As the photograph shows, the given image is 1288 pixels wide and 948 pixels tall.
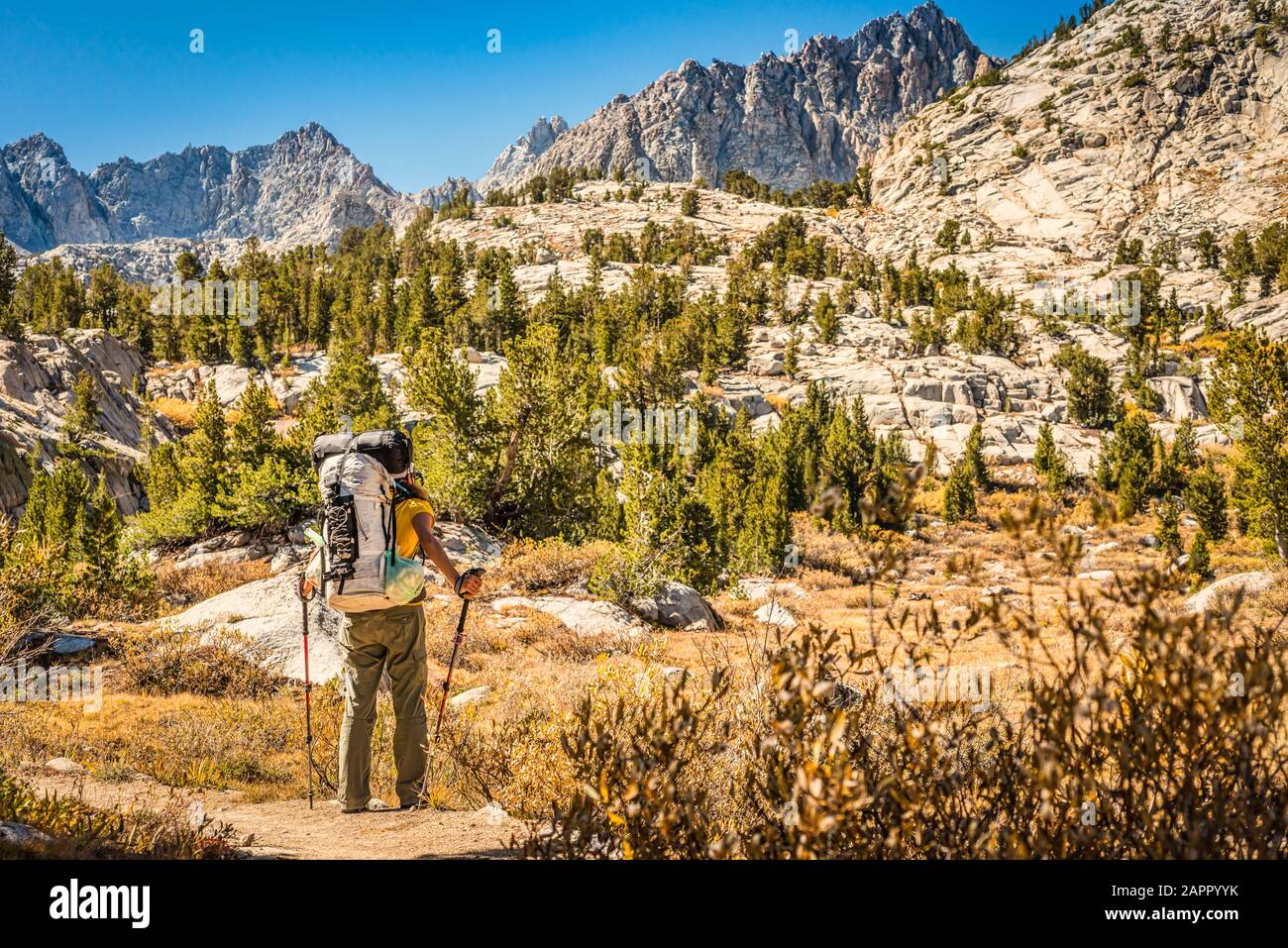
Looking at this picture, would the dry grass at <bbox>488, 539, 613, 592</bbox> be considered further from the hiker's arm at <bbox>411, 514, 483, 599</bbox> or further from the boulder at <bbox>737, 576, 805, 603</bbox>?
the hiker's arm at <bbox>411, 514, 483, 599</bbox>

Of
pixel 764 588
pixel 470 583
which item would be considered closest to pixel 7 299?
pixel 764 588

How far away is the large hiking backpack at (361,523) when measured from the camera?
13.7 feet

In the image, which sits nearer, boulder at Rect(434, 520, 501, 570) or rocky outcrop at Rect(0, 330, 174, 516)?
boulder at Rect(434, 520, 501, 570)

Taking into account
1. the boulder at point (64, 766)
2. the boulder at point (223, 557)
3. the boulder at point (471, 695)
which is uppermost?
the boulder at point (64, 766)

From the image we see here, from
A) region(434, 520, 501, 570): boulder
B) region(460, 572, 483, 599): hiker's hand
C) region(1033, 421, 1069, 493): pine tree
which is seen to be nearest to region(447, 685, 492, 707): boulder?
region(460, 572, 483, 599): hiker's hand

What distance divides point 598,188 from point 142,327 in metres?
89.8

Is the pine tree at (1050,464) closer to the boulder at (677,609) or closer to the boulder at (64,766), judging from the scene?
the boulder at (677,609)

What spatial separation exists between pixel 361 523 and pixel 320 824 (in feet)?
6.57

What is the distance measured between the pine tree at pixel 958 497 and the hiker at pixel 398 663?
44878 millimetres

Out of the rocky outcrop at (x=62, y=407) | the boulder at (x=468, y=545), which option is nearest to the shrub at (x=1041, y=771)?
the boulder at (x=468, y=545)

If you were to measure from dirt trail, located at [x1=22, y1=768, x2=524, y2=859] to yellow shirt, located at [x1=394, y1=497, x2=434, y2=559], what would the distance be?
1.66m

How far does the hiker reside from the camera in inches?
173

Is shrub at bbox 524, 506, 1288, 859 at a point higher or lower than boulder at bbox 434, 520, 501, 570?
higher

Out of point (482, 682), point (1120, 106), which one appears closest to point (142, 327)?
point (482, 682)
